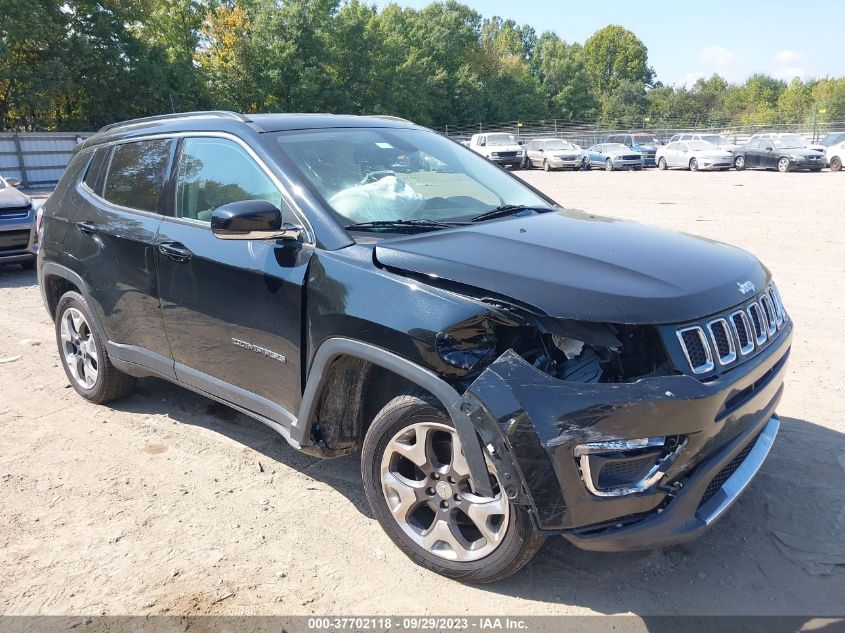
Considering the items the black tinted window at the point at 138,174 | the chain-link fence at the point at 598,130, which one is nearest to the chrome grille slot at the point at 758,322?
the black tinted window at the point at 138,174

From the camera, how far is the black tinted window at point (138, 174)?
13.7 feet

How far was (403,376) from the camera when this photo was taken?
2824 mm

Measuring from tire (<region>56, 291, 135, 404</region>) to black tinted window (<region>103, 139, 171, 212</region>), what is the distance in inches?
32.1

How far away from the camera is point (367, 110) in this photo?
52.6 metres

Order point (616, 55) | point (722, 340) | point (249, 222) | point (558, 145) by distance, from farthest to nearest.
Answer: point (616, 55), point (558, 145), point (249, 222), point (722, 340)

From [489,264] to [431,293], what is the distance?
264mm

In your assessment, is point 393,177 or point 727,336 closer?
point 727,336

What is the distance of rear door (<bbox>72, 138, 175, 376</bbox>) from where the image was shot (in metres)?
4.11

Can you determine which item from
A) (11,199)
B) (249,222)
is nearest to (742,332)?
(249,222)

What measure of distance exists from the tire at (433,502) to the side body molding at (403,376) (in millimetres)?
101

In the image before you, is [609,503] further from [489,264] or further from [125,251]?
[125,251]

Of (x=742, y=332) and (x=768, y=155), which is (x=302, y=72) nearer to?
(x=768, y=155)

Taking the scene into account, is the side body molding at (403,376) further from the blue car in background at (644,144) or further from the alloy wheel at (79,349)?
the blue car in background at (644,144)

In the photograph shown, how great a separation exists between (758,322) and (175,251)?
9.66 feet
